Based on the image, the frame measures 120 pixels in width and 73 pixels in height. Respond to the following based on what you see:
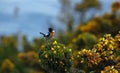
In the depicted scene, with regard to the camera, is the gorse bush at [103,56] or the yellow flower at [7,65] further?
the yellow flower at [7,65]

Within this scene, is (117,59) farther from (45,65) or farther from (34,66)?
(34,66)

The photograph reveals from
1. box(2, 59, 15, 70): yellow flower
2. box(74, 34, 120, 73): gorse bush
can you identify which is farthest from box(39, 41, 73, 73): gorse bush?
box(2, 59, 15, 70): yellow flower

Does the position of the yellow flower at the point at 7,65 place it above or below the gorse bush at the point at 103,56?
above

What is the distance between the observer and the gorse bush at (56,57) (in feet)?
43.7

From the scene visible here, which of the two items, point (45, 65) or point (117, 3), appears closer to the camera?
point (45, 65)

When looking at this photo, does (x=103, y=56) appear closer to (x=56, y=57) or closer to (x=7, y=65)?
(x=56, y=57)

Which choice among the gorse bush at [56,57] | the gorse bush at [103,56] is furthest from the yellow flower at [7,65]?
the gorse bush at [103,56]

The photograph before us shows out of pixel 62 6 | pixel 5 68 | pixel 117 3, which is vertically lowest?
pixel 5 68

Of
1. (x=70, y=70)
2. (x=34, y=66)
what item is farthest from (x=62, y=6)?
(x=70, y=70)

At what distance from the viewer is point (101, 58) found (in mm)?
13336

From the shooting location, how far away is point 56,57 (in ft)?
43.7

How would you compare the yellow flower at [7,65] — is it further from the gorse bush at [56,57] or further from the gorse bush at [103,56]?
the gorse bush at [103,56]

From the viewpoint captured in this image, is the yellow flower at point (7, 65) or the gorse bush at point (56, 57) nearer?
the gorse bush at point (56, 57)

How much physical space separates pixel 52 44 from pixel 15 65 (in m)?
14.5
